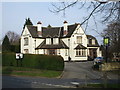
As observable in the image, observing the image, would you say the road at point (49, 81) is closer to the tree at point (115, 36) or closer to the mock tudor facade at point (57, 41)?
the tree at point (115, 36)

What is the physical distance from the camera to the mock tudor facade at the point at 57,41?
55.4 meters

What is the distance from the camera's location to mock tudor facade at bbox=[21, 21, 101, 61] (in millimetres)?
55375

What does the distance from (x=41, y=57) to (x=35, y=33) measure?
79.9 ft

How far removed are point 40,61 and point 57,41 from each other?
2243cm

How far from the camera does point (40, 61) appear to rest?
35.2 meters

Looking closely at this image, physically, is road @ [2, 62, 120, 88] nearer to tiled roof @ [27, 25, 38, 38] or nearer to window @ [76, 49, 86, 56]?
window @ [76, 49, 86, 56]

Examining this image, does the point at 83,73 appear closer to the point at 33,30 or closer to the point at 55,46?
the point at 55,46

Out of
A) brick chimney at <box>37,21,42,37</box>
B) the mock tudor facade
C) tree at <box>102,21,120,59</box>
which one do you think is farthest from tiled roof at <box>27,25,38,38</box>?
tree at <box>102,21,120,59</box>

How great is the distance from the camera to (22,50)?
60.6 meters

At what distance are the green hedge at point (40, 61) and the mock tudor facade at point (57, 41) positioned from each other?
17.3 m

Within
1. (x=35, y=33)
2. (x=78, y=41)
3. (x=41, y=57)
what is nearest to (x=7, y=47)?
(x=35, y=33)

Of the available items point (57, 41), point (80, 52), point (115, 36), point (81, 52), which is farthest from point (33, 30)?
point (115, 36)

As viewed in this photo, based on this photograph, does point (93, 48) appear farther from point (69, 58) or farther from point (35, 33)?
point (35, 33)

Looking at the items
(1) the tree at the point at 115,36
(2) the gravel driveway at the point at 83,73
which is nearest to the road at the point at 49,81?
(2) the gravel driveway at the point at 83,73
